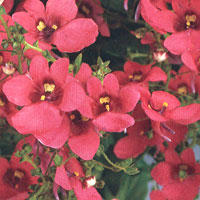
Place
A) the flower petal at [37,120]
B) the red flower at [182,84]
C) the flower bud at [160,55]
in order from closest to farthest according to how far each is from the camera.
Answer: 1. the flower petal at [37,120]
2. the flower bud at [160,55]
3. the red flower at [182,84]

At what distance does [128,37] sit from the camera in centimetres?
61

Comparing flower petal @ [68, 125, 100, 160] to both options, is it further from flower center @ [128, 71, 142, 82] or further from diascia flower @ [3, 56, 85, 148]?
flower center @ [128, 71, 142, 82]

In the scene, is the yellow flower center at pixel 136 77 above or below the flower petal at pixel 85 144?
below

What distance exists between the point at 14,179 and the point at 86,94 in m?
0.19

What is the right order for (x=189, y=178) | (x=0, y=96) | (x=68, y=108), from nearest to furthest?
(x=68, y=108) < (x=0, y=96) < (x=189, y=178)

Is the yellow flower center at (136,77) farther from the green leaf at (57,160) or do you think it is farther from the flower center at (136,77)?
the green leaf at (57,160)

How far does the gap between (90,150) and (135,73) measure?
164mm

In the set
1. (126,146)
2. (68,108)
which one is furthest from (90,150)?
(126,146)

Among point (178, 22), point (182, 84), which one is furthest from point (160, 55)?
point (182, 84)

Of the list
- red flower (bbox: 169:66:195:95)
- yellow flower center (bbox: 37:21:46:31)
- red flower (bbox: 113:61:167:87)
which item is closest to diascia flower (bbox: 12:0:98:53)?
yellow flower center (bbox: 37:21:46:31)

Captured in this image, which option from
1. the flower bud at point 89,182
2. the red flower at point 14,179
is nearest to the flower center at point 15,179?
the red flower at point 14,179

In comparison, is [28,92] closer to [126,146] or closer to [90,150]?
[90,150]

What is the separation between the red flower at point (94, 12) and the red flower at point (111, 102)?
146 mm

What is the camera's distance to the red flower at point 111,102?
39cm
